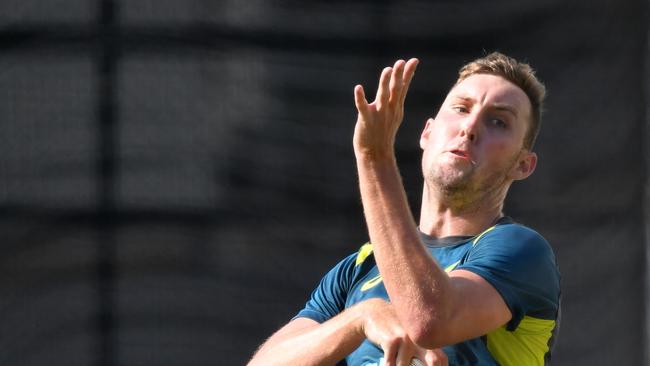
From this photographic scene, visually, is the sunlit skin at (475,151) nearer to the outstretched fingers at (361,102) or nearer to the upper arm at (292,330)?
the upper arm at (292,330)

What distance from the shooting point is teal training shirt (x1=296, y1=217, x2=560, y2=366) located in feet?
7.79

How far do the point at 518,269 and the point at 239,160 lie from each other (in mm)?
1532

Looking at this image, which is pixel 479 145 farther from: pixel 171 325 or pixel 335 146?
pixel 171 325

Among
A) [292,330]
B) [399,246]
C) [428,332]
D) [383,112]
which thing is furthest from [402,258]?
[292,330]

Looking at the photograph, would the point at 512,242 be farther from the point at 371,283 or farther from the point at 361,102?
the point at 361,102

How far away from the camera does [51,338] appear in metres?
3.64

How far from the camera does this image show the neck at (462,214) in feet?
8.93

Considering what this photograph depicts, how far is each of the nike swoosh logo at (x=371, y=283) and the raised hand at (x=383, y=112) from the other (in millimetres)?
503

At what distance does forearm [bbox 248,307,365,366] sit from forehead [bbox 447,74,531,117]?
25.4 inches

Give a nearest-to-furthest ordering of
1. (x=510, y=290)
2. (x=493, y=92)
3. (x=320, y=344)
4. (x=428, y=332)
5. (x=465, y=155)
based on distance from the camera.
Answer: (x=428, y=332) → (x=510, y=290) → (x=320, y=344) → (x=465, y=155) → (x=493, y=92)

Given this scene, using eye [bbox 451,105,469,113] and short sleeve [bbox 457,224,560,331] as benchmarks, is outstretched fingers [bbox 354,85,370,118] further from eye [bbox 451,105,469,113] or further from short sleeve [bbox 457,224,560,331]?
eye [bbox 451,105,469,113]

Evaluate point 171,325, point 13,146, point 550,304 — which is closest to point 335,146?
point 171,325

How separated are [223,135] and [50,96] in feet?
1.85

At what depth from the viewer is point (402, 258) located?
86.0 inches
